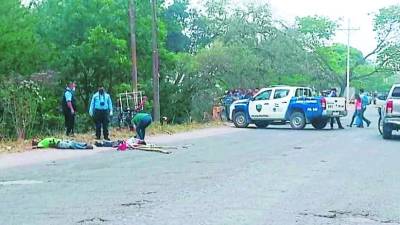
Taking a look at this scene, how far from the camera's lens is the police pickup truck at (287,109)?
28.3 meters

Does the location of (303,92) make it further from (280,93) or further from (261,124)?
(261,124)

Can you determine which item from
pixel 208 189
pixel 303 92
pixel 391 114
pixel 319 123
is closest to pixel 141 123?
pixel 391 114

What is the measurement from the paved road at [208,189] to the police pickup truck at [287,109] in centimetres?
1117

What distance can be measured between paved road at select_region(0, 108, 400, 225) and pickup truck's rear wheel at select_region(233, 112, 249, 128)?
13311 mm

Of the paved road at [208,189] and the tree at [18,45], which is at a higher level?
the tree at [18,45]

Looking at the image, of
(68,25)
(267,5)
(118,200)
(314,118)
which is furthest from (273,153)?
(267,5)

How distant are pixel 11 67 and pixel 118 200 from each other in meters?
24.2

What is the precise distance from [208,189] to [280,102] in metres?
19.3

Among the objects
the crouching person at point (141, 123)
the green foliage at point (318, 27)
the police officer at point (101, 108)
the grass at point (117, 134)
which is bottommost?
the grass at point (117, 134)

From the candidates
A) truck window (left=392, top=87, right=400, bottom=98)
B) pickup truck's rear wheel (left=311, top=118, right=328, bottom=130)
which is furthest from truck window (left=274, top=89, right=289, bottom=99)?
truck window (left=392, top=87, right=400, bottom=98)

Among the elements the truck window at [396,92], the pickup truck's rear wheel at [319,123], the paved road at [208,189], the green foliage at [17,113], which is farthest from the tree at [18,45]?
the truck window at [396,92]

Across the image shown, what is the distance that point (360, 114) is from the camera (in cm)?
3014

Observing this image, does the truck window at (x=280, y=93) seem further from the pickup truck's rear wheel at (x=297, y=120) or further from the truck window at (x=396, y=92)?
the truck window at (x=396, y=92)

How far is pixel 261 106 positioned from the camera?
29.7m
